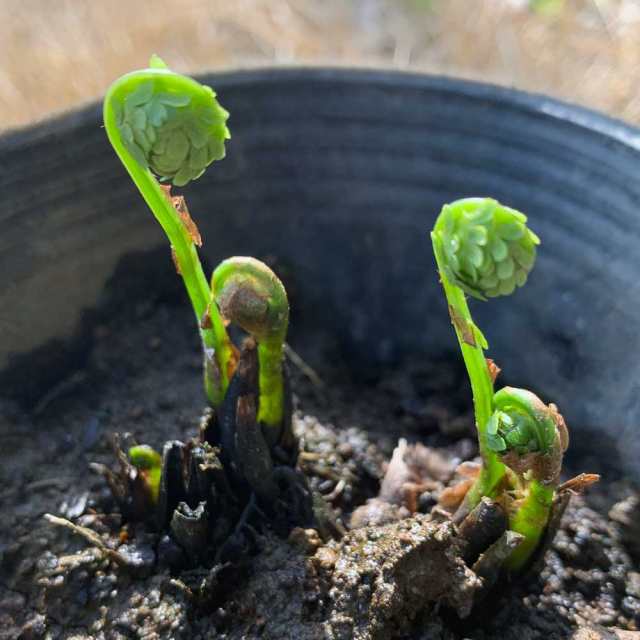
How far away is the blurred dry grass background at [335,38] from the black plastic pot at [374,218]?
101 centimetres

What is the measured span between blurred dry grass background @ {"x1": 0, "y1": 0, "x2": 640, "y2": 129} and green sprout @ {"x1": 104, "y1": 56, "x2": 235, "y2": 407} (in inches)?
55.2

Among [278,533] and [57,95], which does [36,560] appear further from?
[57,95]

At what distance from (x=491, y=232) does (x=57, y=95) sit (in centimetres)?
164

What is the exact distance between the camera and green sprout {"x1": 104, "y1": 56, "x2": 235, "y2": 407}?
0.75 metres

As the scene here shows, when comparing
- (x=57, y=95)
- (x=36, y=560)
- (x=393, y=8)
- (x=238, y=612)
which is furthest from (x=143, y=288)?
(x=393, y=8)

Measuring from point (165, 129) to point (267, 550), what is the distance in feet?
1.61

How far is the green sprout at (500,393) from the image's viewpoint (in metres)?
0.74

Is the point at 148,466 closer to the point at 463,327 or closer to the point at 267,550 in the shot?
the point at 267,550

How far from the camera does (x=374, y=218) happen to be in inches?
51.9

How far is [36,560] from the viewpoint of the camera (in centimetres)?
93

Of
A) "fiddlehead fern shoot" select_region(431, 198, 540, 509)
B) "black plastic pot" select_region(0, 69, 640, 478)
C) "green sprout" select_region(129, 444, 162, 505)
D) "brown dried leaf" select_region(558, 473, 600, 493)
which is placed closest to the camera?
"fiddlehead fern shoot" select_region(431, 198, 540, 509)

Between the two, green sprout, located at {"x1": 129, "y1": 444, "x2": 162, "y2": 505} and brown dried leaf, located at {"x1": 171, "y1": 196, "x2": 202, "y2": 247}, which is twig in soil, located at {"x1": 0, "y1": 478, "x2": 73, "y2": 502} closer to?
green sprout, located at {"x1": 129, "y1": 444, "x2": 162, "y2": 505}

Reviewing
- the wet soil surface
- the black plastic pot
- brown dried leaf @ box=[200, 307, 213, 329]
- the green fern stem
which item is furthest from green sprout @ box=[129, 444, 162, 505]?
the green fern stem

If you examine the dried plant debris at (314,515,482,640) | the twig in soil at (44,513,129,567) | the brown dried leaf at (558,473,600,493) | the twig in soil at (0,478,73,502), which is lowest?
the twig in soil at (0,478,73,502)
